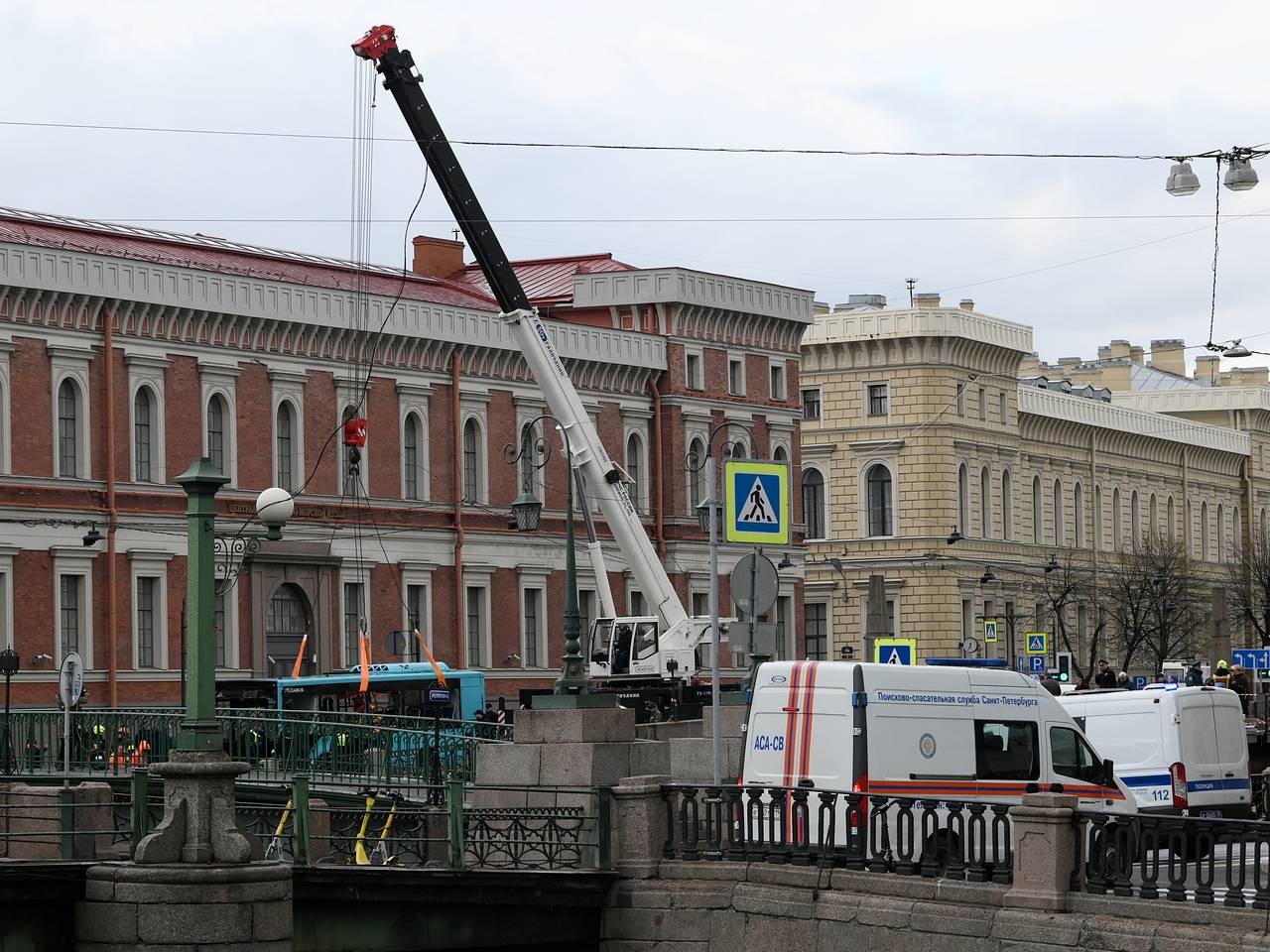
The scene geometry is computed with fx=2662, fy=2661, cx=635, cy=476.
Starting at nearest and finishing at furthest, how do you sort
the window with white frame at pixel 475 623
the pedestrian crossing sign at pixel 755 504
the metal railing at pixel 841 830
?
the metal railing at pixel 841 830 < the pedestrian crossing sign at pixel 755 504 < the window with white frame at pixel 475 623

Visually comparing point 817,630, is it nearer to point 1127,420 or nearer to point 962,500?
point 962,500

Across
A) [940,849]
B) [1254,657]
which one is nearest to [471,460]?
[1254,657]

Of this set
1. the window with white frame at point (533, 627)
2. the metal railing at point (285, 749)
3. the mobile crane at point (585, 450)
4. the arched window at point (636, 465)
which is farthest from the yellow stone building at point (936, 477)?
the metal railing at point (285, 749)

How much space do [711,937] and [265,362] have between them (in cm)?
3770

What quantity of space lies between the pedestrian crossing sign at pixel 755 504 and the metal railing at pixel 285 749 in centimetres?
1008

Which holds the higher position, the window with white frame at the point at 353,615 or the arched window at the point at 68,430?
the arched window at the point at 68,430

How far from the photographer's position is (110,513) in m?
56.3

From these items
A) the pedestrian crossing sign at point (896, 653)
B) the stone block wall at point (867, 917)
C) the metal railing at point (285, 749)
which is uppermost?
the pedestrian crossing sign at point (896, 653)

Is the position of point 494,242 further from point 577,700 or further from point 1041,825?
point 1041,825

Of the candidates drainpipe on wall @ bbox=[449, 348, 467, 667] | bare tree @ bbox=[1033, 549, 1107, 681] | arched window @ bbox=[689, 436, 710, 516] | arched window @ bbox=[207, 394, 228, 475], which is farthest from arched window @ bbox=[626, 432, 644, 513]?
bare tree @ bbox=[1033, 549, 1107, 681]

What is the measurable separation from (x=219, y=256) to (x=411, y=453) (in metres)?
6.70

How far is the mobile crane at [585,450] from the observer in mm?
44656

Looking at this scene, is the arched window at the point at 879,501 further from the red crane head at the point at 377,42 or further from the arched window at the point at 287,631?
the red crane head at the point at 377,42

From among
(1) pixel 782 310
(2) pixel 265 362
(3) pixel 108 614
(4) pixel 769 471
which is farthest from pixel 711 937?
(1) pixel 782 310
